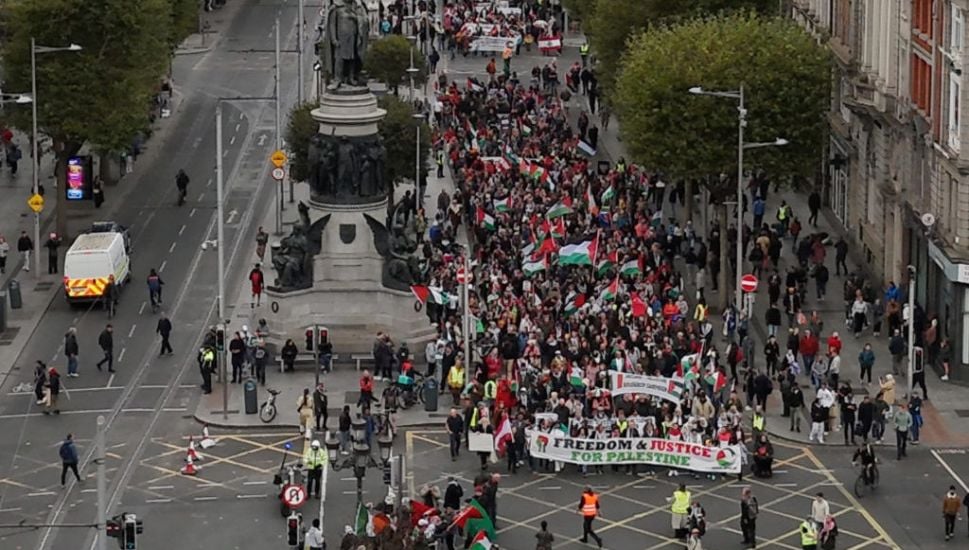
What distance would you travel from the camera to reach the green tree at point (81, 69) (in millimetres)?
124312

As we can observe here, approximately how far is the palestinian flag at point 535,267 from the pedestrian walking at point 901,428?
20660 mm

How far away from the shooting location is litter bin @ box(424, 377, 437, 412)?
96.7 m

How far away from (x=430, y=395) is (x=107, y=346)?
42.4 feet

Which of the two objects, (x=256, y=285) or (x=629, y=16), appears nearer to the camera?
(x=256, y=285)

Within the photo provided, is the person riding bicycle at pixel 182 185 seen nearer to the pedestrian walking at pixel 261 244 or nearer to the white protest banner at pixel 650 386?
the pedestrian walking at pixel 261 244

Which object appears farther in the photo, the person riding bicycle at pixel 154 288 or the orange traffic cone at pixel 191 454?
the person riding bicycle at pixel 154 288

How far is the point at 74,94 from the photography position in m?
125

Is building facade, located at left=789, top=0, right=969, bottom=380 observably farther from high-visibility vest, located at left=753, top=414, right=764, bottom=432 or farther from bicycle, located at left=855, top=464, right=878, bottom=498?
bicycle, located at left=855, top=464, right=878, bottom=498

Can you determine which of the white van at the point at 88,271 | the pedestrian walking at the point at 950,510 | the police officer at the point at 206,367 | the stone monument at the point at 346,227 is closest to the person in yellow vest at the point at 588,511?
the pedestrian walking at the point at 950,510

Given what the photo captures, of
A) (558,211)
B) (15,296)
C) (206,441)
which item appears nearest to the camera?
(206,441)

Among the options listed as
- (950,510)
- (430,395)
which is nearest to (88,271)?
(430,395)

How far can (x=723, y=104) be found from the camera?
368ft

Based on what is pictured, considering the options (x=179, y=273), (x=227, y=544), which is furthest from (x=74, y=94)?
(x=227, y=544)

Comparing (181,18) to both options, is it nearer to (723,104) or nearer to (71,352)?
(723,104)
